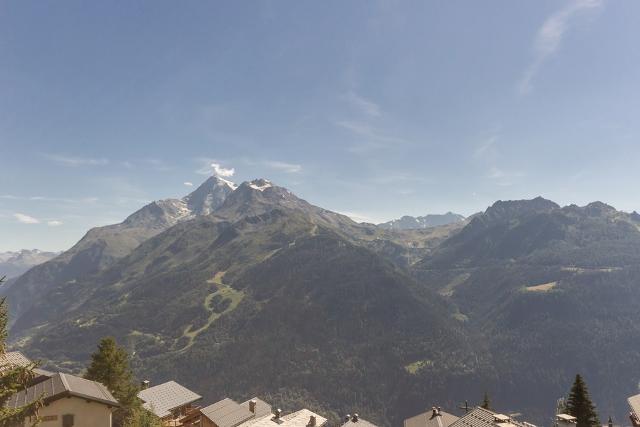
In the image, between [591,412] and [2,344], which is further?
[591,412]

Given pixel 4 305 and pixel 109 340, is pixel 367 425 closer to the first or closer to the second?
pixel 109 340

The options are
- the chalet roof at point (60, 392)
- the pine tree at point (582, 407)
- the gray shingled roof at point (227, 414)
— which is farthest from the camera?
the gray shingled roof at point (227, 414)

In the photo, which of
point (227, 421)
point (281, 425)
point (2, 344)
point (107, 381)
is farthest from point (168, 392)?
point (2, 344)

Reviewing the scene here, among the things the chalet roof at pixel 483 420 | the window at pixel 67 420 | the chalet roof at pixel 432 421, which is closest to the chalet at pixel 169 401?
the window at pixel 67 420

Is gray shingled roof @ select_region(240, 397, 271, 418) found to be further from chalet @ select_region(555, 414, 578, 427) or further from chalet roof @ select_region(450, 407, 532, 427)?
chalet @ select_region(555, 414, 578, 427)

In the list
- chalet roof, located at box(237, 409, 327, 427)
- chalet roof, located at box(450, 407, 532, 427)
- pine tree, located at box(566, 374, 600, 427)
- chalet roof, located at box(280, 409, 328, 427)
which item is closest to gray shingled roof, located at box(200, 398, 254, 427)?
chalet roof, located at box(237, 409, 327, 427)

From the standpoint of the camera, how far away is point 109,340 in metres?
56.1

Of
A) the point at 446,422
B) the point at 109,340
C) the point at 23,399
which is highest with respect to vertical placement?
the point at 109,340

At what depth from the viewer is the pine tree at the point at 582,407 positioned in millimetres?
36031

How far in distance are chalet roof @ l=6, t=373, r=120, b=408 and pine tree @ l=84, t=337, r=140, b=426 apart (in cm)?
1103

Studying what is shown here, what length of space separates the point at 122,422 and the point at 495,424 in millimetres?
43463

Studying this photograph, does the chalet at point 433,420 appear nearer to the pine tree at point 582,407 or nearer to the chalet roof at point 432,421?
the chalet roof at point 432,421

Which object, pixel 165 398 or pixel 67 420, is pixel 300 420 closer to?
pixel 165 398

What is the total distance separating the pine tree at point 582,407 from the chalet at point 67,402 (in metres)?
42.8
